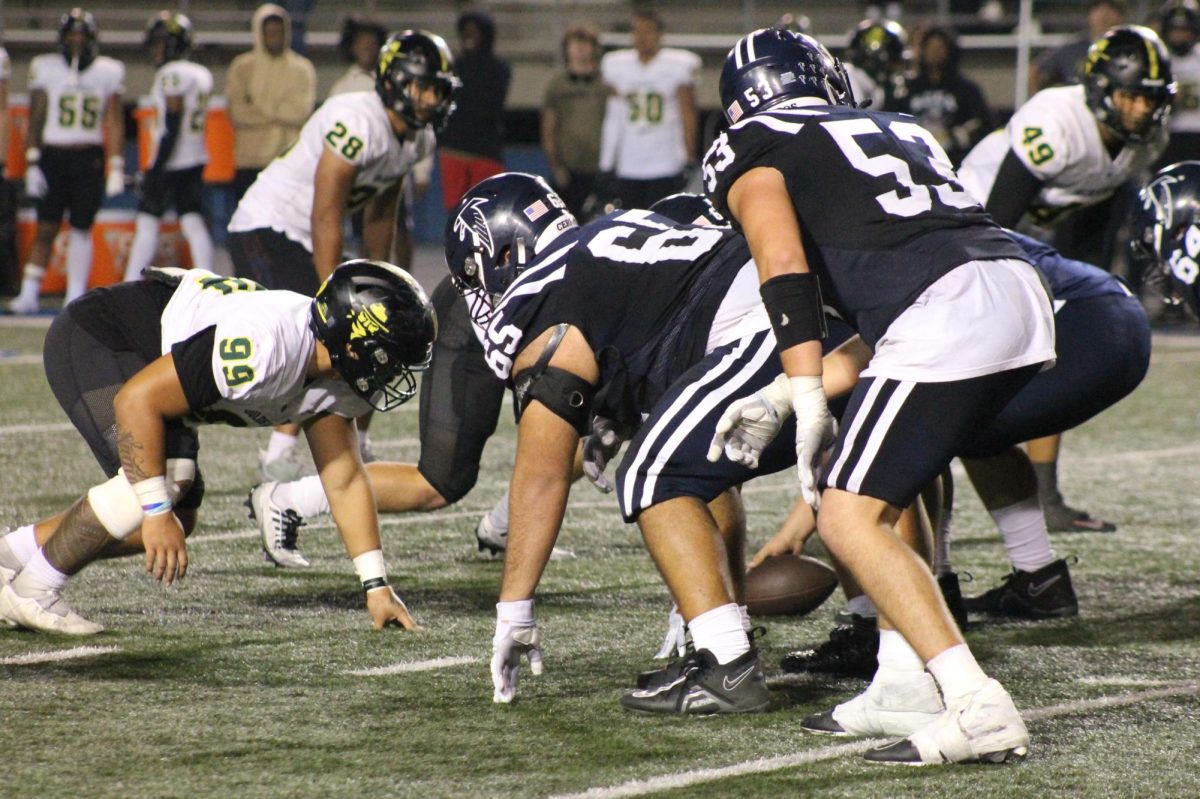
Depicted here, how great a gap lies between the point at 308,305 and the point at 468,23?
8.90 metres

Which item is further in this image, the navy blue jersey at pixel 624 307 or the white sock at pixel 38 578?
the white sock at pixel 38 578

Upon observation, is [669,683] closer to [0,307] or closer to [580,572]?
[580,572]

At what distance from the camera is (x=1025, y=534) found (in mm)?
4852

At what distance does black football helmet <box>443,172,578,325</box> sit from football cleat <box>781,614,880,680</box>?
110cm

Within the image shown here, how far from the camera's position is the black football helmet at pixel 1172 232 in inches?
177

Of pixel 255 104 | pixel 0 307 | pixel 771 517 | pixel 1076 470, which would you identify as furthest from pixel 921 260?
pixel 0 307

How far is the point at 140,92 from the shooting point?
18.1m

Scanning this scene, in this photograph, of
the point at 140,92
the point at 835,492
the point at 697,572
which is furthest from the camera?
the point at 140,92

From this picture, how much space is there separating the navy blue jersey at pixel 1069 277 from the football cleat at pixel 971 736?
5.36 ft

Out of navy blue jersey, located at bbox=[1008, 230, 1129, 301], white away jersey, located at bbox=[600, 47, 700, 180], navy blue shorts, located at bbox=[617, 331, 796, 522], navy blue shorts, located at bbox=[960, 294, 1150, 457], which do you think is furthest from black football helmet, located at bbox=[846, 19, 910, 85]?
navy blue shorts, located at bbox=[617, 331, 796, 522]

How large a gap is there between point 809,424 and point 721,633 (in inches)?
21.5

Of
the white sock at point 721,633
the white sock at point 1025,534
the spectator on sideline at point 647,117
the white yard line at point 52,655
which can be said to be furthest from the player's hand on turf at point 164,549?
the spectator on sideline at point 647,117

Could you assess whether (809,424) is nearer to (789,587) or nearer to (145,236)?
(789,587)

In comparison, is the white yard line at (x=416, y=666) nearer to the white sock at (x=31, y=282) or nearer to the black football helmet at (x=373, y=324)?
the black football helmet at (x=373, y=324)
